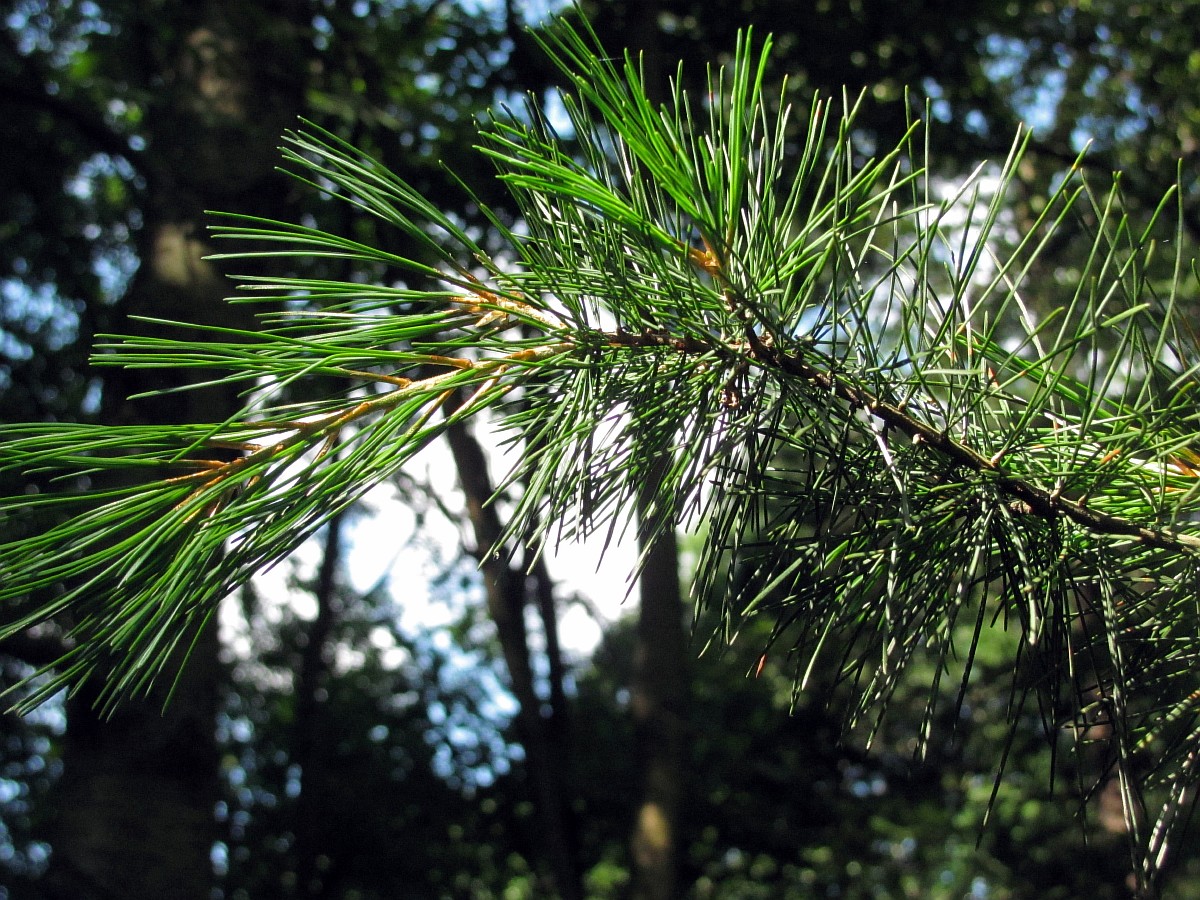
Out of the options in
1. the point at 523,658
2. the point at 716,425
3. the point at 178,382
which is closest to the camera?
the point at 716,425

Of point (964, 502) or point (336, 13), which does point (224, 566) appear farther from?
point (336, 13)

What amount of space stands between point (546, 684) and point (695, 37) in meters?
3.52

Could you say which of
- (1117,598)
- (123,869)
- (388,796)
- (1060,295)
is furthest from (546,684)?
Result: (1117,598)

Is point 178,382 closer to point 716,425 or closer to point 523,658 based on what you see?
point 523,658

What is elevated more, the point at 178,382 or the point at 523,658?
the point at 178,382

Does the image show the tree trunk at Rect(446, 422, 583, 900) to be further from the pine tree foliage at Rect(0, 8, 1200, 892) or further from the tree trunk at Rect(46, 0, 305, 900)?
the pine tree foliage at Rect(0, 8, 1200, 892)

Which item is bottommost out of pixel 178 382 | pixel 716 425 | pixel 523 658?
pixel 716 425

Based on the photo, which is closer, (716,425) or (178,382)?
(716,425)

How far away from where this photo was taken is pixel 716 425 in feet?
3.34

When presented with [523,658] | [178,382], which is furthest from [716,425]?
[523,658]

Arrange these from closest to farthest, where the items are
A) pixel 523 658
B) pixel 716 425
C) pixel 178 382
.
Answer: pixel 716 425
pixel 178 382
pixel 523 658

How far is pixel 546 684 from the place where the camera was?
5844 millimetres

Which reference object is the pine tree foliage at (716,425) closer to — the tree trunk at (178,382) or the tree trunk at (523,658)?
the tree trunk at (178,382)

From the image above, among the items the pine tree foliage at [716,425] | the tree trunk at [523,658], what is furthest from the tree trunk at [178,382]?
the pine tree foliage at [716,425]
